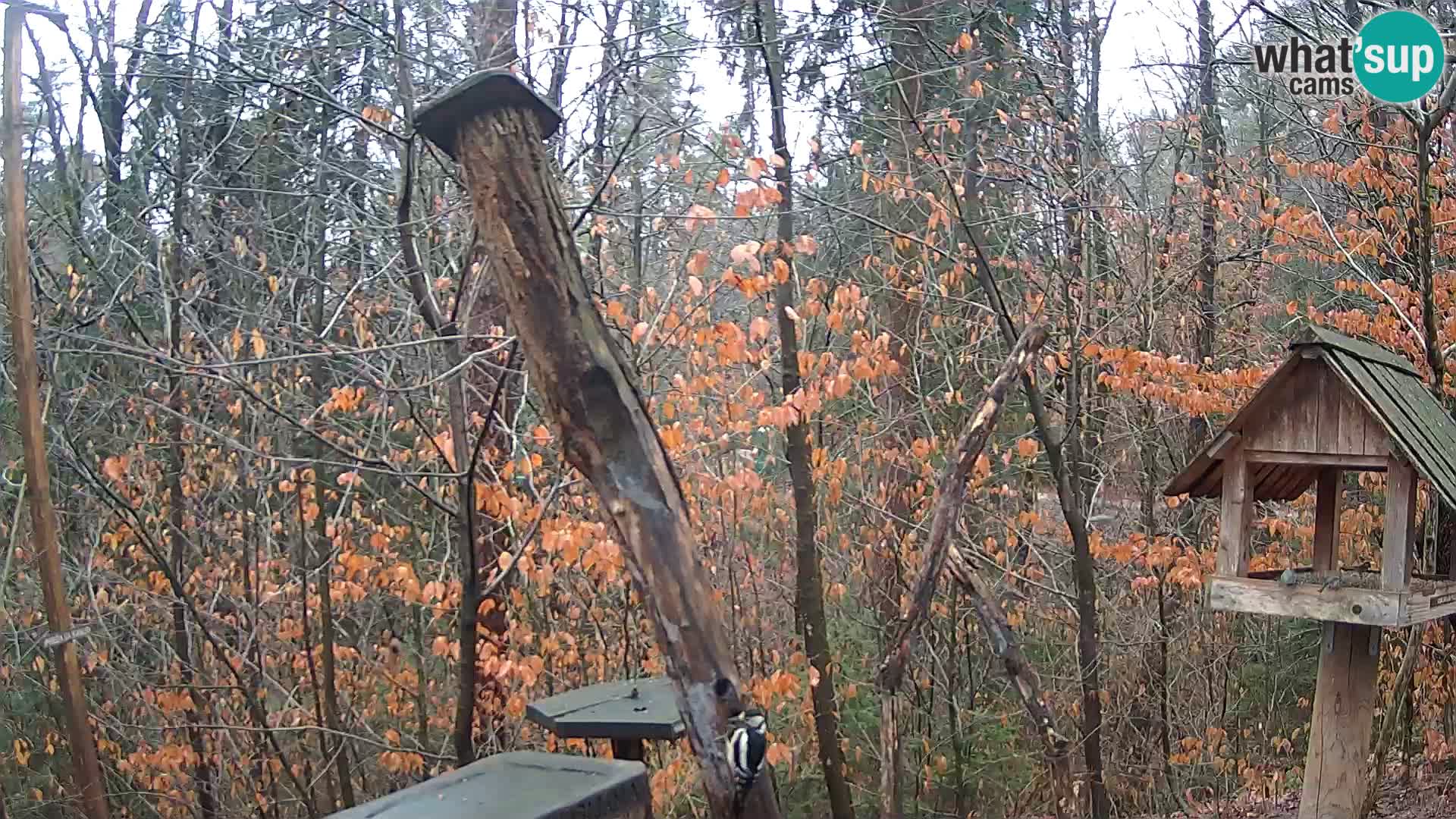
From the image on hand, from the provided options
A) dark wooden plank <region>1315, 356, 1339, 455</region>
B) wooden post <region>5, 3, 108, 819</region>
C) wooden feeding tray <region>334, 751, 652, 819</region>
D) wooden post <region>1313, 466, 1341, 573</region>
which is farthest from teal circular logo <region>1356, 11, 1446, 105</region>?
wooden post <region>5, 3, 108, 819</region>

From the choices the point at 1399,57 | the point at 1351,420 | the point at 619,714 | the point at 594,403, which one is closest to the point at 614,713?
the point at 619,714

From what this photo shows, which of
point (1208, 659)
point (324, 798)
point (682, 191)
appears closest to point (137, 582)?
point (324, 798)

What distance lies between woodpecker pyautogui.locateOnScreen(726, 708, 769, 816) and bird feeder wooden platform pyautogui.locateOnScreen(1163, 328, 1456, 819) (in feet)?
6.72

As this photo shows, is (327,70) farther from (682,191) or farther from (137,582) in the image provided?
(137,582)

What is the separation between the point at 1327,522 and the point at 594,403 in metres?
3.14

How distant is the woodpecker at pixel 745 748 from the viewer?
3.03m

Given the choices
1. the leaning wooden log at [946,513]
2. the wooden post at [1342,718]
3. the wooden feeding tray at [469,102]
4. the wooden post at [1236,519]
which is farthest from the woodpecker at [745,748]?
the wooden post at [1342,718]

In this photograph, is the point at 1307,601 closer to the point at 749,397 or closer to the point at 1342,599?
the point at 1342,599

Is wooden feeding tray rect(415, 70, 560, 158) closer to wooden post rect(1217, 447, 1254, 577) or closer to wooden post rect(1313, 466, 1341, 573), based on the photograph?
wooden post rect(1217, 447, 1254, 577)

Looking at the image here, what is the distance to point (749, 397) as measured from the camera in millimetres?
6266

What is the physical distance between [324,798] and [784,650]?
4.06 meters

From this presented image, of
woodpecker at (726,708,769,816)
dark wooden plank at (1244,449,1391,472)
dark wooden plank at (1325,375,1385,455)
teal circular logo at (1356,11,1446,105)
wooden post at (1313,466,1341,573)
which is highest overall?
teal circular logo at (1356,11,1446,105)

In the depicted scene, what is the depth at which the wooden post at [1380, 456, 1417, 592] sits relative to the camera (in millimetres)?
3818

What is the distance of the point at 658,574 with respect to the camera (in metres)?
3.14
